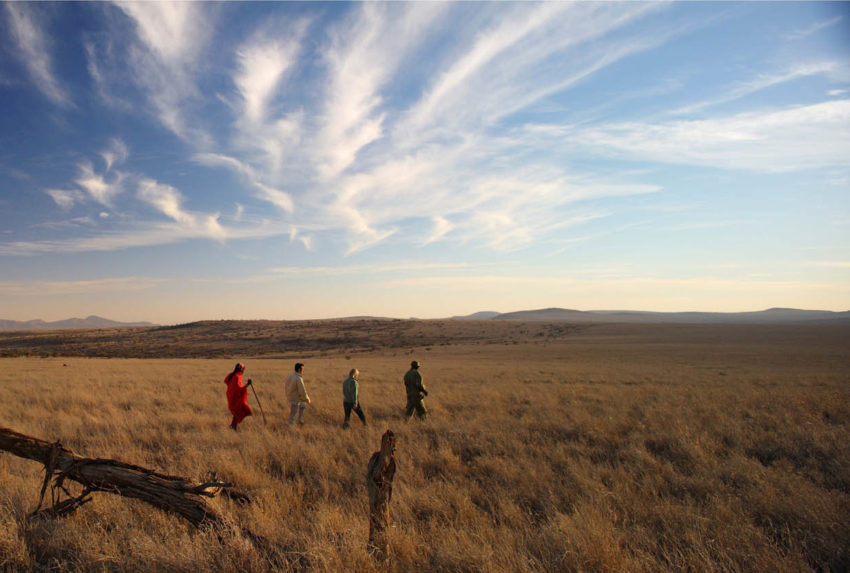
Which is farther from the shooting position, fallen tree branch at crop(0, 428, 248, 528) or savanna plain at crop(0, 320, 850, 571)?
fallen tree branch at crop(0, 428, 248, 528)

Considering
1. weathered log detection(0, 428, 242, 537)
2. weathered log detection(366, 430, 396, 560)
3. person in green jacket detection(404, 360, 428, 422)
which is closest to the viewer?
weathered log detection(366, 430, 396, 560)

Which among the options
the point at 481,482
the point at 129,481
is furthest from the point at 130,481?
the point at 481,482

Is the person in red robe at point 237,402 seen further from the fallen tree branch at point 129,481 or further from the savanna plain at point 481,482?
the fallen tree branch at point 129,481

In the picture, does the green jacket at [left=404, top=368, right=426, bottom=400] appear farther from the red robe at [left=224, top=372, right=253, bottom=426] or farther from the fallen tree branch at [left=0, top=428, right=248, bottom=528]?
the fallen tree branch at [left=0, top=428, right=248, bottom=528]

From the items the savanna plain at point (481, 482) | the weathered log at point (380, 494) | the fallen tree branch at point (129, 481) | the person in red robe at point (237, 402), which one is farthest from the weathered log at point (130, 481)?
the person in red robe at point (237, 402)

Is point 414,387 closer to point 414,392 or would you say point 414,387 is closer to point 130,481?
point 414,392

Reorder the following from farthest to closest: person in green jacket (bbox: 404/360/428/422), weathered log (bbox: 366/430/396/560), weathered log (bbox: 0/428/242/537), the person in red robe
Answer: person in green jacket (bbox: 404/360/428/422), the person in red robe, weathered log (bbox: 0/428/242/537), weathered log (bbox: 366/430/396/560)

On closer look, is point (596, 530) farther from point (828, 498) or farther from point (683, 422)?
point (683, 422)

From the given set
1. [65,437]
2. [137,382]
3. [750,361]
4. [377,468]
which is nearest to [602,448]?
[377,468]

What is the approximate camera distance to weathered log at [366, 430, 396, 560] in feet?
12.6

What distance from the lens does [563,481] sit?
20.1 feet

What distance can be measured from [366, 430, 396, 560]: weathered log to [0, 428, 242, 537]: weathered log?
1.39 metres

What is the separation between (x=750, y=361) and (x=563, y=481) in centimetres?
2761

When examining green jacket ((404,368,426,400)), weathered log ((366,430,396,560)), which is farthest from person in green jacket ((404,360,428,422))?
weathered log ((366,430,396,560))
